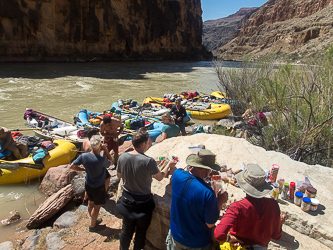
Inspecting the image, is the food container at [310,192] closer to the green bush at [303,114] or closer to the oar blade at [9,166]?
the green bush at [303,114]

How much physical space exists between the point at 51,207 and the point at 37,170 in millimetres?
1974

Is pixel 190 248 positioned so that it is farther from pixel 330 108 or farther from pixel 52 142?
pixel 52 142

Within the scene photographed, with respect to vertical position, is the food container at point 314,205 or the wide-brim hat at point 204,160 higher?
the wide-brim hat at point 204,160

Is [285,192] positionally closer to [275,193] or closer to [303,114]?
[275,193]

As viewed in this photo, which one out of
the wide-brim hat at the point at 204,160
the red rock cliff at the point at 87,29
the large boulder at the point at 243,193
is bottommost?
the large boulder at the point at 243,193

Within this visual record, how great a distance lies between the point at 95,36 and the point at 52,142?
34833mm

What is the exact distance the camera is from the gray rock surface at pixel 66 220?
3.96 metres

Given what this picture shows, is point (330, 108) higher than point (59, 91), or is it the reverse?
point (330, 108)

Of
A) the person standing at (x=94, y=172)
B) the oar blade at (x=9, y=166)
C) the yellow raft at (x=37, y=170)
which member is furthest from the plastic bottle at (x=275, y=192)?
the oar blade at (x=9, y=166)

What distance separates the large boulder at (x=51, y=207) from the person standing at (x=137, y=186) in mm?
2182

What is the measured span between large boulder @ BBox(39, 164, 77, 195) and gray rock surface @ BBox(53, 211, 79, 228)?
3.69ft

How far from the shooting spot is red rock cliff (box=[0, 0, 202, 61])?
1193 inches

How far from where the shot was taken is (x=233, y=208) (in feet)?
6.41

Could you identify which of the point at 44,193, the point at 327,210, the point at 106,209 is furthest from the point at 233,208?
the point at 44,193
